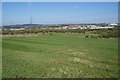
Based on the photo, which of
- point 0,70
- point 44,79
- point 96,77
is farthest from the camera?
point 0,70

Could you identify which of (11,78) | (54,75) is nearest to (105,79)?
(54,75)

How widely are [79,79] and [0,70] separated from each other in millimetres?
4599

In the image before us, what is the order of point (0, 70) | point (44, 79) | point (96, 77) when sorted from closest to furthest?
point (44, 79)
point (96, 77)
point (0, 70)

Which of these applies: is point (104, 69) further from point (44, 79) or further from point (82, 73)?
point (44, 79)

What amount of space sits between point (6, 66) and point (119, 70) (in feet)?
24.0

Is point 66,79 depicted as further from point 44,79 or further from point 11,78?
point 11,78

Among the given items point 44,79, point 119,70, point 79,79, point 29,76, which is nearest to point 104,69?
point 119,70

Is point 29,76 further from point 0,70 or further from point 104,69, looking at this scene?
point 104,69

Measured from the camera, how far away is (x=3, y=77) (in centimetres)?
657

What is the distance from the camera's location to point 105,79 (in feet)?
22.2

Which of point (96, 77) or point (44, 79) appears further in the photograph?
point (96, 77)

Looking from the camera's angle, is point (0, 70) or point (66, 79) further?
point (0, 70)

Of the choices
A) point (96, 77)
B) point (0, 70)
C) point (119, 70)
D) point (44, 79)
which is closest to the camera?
point (44, 79)

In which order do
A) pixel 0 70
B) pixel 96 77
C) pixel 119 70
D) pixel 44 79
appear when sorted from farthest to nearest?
pixel 119 70, pixel 0 70, pixel 96 77, pixel 44 79
